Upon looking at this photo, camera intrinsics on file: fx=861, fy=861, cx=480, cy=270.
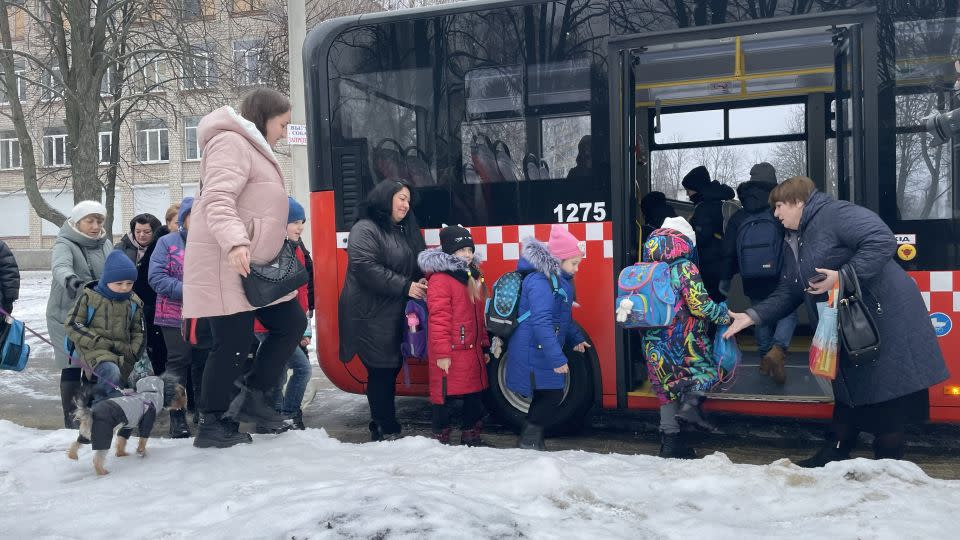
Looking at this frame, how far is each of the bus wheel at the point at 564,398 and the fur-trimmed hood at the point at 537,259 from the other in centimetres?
68

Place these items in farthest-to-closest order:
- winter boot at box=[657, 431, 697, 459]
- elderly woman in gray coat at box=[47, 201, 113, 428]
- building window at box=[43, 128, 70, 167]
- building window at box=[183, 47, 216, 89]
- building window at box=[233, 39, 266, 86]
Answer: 1. building window at box=[43, 128, 70, 167]
2. building window at box=[233, 39, 266, 86]
3. building window at box=[183, 47, 216, 89]
4. elderly woman in gray coat at box=[47, 201, 113, 428]
5. winter boot at box=[657, 431, 697, 459]

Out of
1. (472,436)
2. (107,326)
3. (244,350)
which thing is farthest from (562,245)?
(107,326)

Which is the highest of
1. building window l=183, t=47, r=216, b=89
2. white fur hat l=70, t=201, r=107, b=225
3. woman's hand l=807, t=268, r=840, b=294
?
building window l=183, t=47, r=216, b=89

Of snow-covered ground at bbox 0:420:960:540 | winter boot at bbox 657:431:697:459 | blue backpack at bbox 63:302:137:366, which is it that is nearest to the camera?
snow-covered ground at bbox 0:420:960:540

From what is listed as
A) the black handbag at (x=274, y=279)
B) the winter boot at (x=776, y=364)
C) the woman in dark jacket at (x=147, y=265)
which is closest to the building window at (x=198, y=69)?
the woman in dark jacket at (x=147, y=265)

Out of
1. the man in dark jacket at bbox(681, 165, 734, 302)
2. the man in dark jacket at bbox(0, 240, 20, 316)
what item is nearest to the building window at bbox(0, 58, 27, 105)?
the man in dark jacket at bbox(0, 240, 20, 316)

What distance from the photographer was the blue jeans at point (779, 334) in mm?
5789

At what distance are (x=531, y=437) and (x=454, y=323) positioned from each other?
822 millimetres

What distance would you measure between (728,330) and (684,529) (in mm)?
1584

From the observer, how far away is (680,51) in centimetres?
606

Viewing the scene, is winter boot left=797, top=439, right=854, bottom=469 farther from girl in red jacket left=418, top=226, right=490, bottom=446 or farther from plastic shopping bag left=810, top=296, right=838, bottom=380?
girl in red jacket left=418, top=226, right=490, bottom=446

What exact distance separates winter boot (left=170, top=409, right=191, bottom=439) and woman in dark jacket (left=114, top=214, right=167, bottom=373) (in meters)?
0.75

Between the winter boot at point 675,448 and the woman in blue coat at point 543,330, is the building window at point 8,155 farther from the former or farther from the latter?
the winter boot at point 675,448

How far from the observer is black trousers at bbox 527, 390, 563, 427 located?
5152 mm
